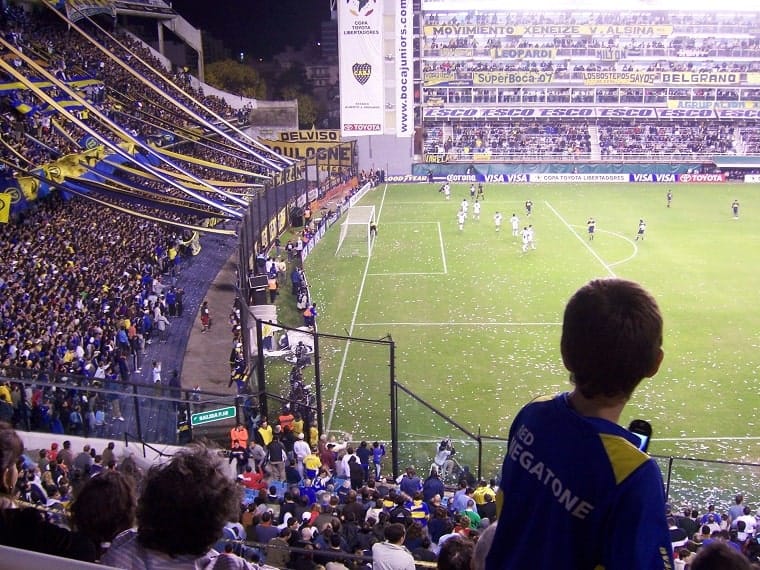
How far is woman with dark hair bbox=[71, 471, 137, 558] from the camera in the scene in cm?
292

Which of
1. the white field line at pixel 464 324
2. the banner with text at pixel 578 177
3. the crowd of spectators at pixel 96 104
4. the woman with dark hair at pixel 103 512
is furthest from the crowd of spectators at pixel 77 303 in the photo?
the banner with text at pixel 578 177

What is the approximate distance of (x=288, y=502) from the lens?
388 inches

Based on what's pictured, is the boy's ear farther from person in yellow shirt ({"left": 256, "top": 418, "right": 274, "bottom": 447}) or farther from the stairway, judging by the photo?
the stairway

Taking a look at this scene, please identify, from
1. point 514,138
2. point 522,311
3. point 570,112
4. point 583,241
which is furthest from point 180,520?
point 570,112

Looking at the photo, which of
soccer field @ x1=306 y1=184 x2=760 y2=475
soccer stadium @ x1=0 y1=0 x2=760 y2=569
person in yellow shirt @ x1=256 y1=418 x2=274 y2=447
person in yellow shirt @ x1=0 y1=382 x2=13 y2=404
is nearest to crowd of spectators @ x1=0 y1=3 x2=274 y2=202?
soccer stadium @ x1=0 y1=0 x2=760 y2=569

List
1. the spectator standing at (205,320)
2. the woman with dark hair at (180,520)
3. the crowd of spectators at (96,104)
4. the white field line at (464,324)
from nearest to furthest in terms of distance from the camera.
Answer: the woman with dark hair at (180,520), the spectator standing at (205,320), the white field line at (464,324), the crowd of spectators at (96,104)

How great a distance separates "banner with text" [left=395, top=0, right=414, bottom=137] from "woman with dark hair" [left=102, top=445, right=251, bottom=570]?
1966 inches

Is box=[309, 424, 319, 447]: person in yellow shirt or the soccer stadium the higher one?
the soccer stadium

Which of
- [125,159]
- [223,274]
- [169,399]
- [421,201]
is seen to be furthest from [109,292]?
[421,201]

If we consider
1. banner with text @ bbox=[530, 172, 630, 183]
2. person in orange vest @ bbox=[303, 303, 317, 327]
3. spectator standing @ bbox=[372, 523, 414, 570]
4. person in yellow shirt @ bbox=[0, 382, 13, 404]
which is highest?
banner with text @ bbox=[530, 172, 630, 183]

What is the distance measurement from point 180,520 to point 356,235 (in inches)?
1329

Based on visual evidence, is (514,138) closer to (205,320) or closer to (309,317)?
(309,317)

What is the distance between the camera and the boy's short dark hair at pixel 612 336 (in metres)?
1.94

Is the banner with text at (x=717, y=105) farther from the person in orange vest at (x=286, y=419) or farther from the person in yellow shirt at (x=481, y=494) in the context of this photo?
the person in yellow shirt at (x=481, y=494)
